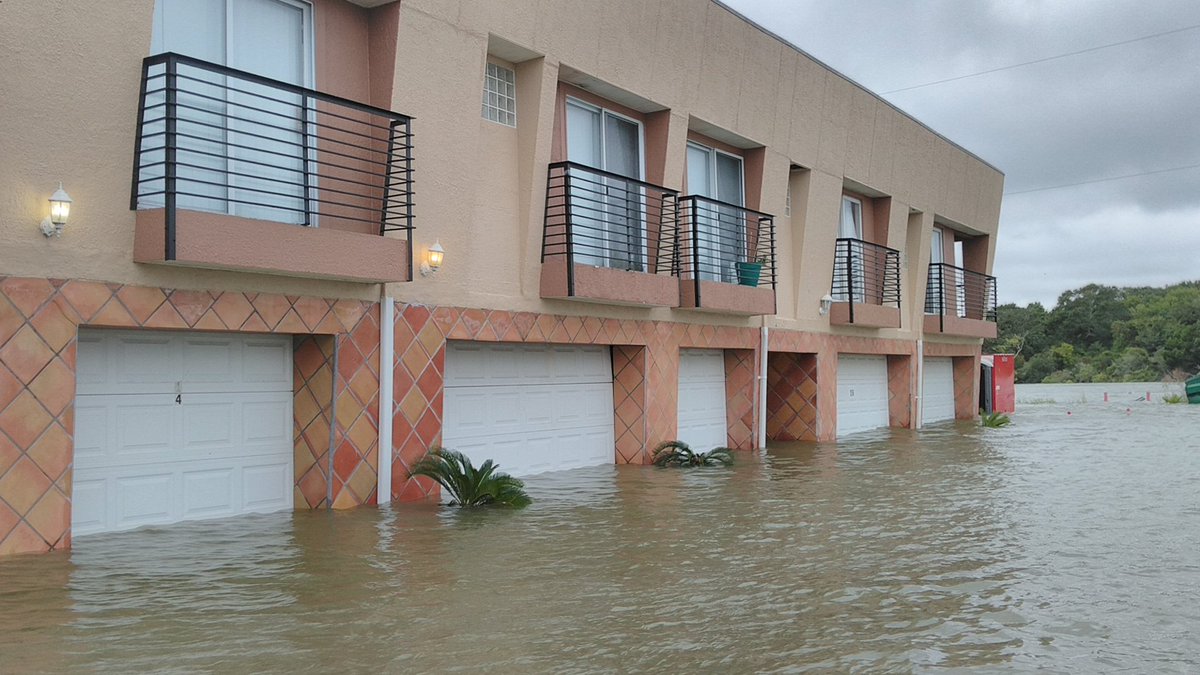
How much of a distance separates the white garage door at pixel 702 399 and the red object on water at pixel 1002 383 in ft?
48.3

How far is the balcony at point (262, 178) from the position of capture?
7797mm

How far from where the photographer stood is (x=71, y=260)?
7512mm

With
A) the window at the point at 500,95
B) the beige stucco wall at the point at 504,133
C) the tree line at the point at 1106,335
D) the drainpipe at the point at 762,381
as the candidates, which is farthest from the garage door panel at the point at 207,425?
the tree line at the point at 1106,335

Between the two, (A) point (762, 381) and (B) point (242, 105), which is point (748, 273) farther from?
(B) point (242, 105)

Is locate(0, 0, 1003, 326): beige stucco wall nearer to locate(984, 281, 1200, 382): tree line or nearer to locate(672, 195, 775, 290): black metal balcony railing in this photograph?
locate(672, 195, 775, 290): black metal balcony railing

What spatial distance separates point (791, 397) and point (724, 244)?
446cm

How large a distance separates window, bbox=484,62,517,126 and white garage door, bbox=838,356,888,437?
11.1m

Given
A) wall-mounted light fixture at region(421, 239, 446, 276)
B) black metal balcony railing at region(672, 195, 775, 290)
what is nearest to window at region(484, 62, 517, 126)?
wall-mounted light fixture at region(421, 239, 446, 276)

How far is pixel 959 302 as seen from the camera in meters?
26.2

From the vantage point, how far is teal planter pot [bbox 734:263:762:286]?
1589 centimetres

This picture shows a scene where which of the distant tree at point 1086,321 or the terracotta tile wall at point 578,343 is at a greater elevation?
the distant tree at point 1086,321

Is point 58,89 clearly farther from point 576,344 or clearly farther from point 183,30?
point 576,344

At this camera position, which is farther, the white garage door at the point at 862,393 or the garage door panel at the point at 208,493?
the white garage door at the point at 862,393

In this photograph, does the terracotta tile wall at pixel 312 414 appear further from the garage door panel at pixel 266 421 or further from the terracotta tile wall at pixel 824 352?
the terracotta tile wall at pixel 824 352
